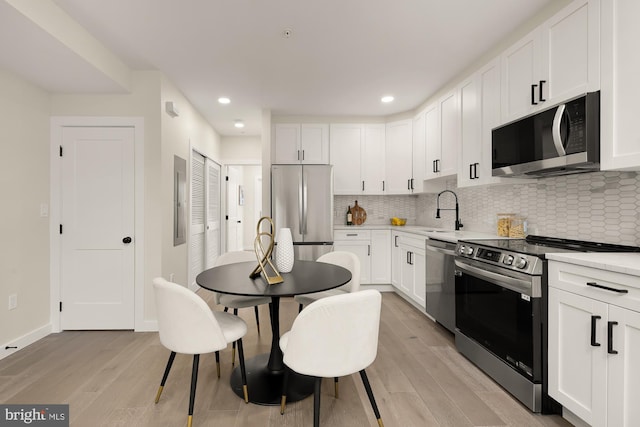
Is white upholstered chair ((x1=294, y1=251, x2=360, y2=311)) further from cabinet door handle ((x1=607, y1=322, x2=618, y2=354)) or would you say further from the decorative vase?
cabinet door handle ((x1=607, y1=322, x2=618, y2=354))

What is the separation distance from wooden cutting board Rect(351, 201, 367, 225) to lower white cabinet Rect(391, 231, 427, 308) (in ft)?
2.04

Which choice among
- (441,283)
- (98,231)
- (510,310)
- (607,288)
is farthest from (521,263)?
(98,231)

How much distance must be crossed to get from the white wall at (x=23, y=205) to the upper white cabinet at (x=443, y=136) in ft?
13.1

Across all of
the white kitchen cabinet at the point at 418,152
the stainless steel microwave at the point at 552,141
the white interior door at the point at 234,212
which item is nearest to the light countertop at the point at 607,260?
the stainless steel microwave at the point at 552,141

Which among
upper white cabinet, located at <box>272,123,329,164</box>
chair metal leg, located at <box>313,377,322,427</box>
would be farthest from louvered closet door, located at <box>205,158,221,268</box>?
chair metal leg, located at <box>313,377,322,427</box>

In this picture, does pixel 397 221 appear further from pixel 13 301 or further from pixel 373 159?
pixel 13 301

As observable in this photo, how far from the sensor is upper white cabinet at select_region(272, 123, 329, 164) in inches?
187

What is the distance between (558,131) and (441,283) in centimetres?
161

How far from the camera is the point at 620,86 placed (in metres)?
1.72

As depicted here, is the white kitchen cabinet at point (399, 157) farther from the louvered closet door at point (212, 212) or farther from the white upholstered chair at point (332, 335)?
the white upholstered chair at point (332, 335)

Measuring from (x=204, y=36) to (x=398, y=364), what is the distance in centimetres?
300

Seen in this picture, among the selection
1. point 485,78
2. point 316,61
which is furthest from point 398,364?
point 316,61

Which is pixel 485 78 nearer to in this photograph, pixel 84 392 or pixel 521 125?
pixel 521 125

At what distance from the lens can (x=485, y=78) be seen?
113 inches
